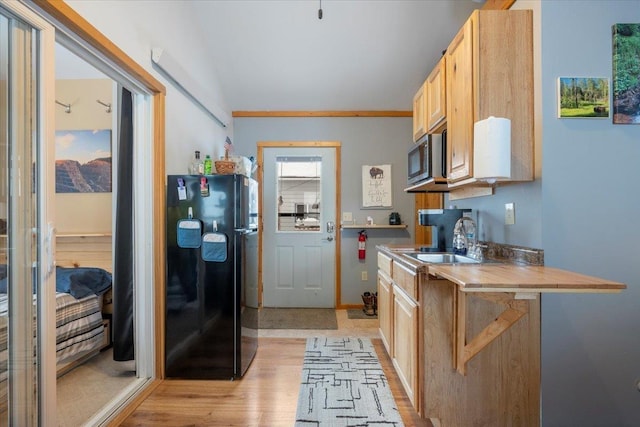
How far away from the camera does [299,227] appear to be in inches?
164

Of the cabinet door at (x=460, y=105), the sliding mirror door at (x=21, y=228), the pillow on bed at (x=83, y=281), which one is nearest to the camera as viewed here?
the sliding mirror door at (x=21, y=228)

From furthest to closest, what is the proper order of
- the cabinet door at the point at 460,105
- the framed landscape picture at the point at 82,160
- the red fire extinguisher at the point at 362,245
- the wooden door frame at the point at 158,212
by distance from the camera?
the red fire extinguisher at the point at 362,245 → the framed landscape picture at the point at 82,160 → the wooden door frame at the point at 158,212 → the cabinet door at the point at 460,105

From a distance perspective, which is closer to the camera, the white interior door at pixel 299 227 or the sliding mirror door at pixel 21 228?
the sliding mirror door at pixel 21 228

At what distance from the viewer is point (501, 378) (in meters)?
1.71

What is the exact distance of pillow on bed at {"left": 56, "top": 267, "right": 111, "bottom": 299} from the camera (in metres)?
2.51

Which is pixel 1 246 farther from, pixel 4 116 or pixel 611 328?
pixel 611 328

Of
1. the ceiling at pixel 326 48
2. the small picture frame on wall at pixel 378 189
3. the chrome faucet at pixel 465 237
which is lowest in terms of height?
the chrome faucet at pixel 465 237

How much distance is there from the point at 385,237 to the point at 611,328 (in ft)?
8.29

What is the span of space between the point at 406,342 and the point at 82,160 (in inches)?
127

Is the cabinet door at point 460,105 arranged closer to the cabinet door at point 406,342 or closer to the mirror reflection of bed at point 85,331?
the cabinet door at point 406,342

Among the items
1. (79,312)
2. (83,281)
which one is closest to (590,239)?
(79,312)

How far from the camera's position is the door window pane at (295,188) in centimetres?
415

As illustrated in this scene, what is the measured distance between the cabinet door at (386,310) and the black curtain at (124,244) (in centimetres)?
185

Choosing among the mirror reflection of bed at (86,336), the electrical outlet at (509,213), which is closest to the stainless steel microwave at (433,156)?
the electrical outlet at (509,213)
